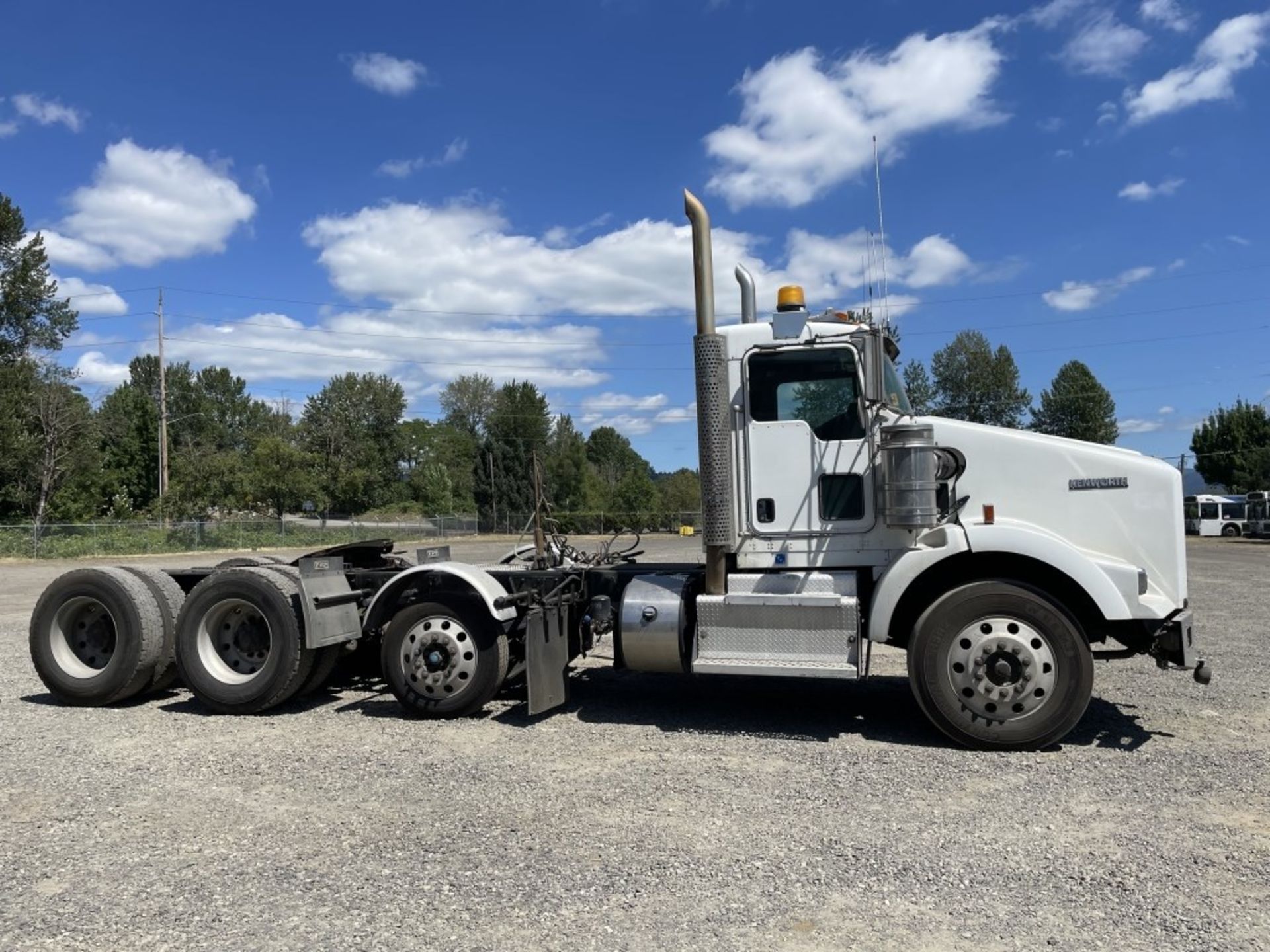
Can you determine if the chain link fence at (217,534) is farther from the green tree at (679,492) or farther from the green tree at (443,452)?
the green tree at (443,452)

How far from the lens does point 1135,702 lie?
23.7 feet

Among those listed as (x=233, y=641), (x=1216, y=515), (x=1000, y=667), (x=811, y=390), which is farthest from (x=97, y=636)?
(x=1216, y=515)

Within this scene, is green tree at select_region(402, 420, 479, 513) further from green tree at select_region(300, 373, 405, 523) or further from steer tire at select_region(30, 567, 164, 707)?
steer tire at select_region(30, 567, 164, 707)

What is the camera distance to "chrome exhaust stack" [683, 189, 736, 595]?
256 inches

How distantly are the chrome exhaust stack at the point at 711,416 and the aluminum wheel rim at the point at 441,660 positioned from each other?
191 centimetres

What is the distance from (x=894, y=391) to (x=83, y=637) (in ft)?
23.5

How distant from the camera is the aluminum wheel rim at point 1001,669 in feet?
18.7

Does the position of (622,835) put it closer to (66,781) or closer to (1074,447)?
(66,781)

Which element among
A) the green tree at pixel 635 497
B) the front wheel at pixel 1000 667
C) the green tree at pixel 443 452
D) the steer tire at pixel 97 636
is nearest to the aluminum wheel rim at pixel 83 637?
the steer tire at pixel 97 636

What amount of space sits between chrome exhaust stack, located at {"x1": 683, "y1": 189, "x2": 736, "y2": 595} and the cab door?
0.18 metres

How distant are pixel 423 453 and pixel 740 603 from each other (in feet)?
264

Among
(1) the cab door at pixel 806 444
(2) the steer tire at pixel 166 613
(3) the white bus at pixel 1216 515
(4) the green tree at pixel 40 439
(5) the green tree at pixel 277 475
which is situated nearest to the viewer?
(1) the cab door at pixel 806 444

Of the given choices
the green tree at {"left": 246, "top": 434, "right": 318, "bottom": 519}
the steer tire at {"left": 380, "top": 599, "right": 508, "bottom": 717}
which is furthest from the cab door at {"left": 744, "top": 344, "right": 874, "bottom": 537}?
the green tree at {"left": 246, "top": 434, "right": 318, "bottom": 519}

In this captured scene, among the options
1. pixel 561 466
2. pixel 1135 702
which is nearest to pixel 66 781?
pixel 1135 702
